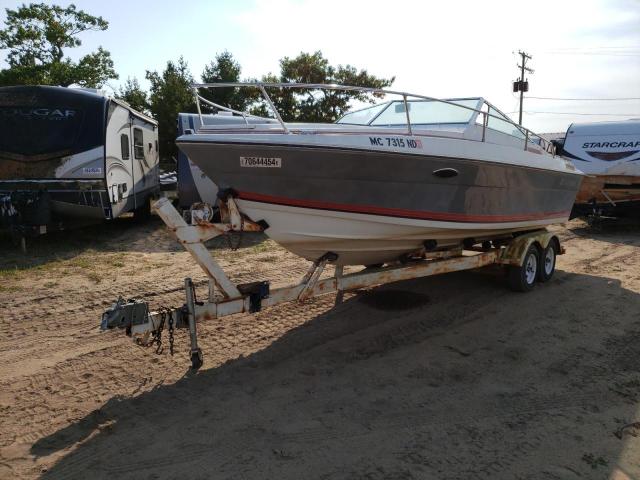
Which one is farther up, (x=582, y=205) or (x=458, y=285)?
(x=582, y=205)

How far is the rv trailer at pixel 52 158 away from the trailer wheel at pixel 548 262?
666cm

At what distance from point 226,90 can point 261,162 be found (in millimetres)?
19338

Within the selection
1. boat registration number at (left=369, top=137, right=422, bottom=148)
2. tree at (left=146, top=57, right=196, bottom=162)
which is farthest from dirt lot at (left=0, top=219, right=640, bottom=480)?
tree at (left=146, top=57, right=196, bottom=162)

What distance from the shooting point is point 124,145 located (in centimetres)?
932

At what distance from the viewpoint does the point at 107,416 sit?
336cm

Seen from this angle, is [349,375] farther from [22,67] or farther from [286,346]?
[22,67]

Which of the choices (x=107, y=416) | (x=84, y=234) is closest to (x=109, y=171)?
(x=84, y=234)

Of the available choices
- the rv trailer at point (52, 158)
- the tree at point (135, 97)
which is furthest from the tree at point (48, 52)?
the rv trailer at point (52, 158)

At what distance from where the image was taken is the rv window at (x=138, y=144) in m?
10.1

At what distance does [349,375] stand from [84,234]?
7.32 metres

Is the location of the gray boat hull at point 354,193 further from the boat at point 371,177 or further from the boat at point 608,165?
the boat at point 608,165

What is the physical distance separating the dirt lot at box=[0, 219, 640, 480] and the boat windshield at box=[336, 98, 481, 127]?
81.2 inches

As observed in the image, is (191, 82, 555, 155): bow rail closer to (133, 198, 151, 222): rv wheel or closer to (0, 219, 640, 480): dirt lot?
(0, 219, 640, 480): dirt lot

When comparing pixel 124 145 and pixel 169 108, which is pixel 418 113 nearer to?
pixel 124 145
